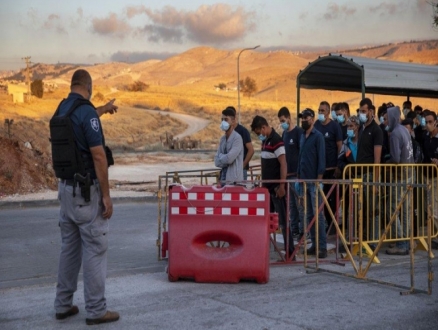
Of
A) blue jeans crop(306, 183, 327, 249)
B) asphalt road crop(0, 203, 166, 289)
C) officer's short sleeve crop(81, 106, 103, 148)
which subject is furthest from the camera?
blue jeans crop(306, 183, 327, 249)

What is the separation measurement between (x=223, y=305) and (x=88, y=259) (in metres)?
1.41

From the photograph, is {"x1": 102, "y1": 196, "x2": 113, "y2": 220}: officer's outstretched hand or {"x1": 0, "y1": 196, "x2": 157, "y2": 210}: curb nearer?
{"x1": 102, "y1": 196, "x2": 113, "y2": 220}: officer's outstretched hand

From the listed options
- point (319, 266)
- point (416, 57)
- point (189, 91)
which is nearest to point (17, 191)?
point (319, 266)

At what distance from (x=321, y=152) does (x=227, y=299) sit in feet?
11.7

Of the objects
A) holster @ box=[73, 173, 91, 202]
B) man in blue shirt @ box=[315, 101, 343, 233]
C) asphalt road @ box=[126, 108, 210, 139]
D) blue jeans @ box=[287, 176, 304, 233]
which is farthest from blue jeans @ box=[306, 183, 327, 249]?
asphalt road @ box=[126, 108, 210, 139]

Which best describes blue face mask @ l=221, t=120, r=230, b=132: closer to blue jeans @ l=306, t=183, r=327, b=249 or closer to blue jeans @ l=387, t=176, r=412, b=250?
blue jeans @ l=306, t=183, r=327, b=249

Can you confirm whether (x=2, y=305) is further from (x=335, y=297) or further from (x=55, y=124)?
(x=335, y=297)

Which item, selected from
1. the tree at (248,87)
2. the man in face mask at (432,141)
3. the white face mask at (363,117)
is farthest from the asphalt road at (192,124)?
the white face mask at (363,117)

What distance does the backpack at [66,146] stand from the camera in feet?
21.6

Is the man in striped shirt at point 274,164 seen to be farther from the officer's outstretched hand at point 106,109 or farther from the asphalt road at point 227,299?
the officer's outstretched hand at point 106,109

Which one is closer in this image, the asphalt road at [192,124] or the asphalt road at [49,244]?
the asphalt road at [49,244]

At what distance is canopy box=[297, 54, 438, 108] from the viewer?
54.7 feet

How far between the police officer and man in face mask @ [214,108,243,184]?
3.66m

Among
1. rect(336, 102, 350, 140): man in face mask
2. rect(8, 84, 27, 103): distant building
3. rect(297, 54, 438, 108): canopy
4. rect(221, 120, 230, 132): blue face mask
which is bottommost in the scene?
rect(221, 120, 230, 132): blue face mask
